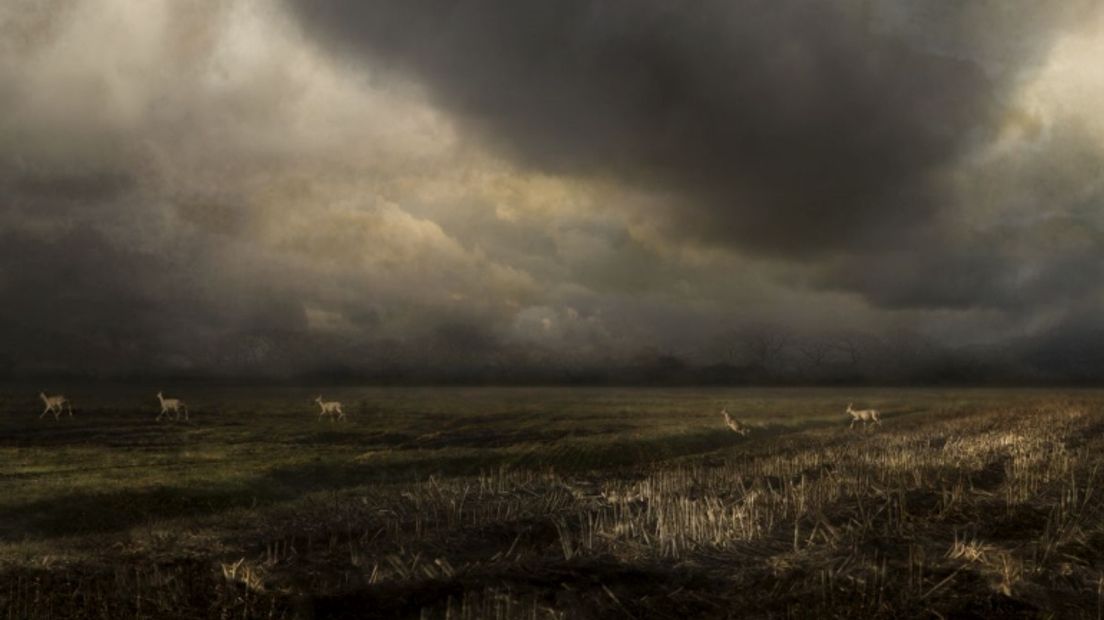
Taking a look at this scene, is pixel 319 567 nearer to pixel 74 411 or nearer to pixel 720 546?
pixel 720 546

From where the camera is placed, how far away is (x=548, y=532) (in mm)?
18016

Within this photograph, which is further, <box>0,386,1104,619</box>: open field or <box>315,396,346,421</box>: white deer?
<box>315,396,346,421</box>: white deer

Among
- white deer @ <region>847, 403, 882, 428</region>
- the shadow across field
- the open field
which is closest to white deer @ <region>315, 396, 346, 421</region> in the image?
the shadow across field

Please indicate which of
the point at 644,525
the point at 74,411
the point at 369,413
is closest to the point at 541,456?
the point at 644,525

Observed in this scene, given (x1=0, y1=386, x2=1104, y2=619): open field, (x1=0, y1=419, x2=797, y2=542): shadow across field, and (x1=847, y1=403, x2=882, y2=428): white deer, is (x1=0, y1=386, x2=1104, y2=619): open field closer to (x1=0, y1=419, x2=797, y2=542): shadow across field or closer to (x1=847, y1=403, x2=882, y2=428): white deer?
(x1=0, y1=419, x2=797, y2=542): shadow across field

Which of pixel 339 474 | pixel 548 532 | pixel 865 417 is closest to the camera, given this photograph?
pixel 548 532

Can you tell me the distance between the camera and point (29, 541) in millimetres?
18453

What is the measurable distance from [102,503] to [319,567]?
12.3 metres

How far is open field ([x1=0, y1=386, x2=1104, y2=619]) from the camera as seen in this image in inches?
498

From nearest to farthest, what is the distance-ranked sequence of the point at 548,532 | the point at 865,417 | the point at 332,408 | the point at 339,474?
the point at 548,532 → the point at 339,474 → the point at 332,408 → the point at 865,417

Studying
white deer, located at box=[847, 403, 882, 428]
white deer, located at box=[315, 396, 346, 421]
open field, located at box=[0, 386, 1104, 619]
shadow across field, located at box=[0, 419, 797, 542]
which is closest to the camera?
open field, located at box=[0, 386, 1104, 619]

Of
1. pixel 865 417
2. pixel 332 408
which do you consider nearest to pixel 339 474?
pixel 332 408

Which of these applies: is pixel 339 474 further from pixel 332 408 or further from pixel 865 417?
pixel 865 417

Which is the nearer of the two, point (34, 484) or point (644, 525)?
point (644, 525)
